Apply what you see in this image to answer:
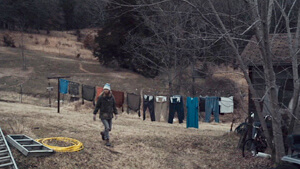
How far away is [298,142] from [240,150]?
11.8ft

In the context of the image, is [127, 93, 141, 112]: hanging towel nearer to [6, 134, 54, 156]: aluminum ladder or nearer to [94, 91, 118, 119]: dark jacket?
[94, 91, 118, 119]: dark jacket

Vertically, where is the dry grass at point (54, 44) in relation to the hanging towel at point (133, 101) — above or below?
above

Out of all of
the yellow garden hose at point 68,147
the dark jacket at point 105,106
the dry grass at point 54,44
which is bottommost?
the yellow garden hose at point 68,147

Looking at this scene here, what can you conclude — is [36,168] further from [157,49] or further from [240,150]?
[157,49]

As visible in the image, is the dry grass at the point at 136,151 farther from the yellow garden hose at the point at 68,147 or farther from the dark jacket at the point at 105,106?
the dark jacket at the point at 105,106

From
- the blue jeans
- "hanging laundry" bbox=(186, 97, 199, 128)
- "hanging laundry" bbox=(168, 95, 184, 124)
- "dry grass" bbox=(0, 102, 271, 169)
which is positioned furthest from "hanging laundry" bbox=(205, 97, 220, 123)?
the blue jeans

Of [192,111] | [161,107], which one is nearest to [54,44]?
[161,107]

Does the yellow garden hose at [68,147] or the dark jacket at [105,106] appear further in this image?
the dark jacket at [105,106]

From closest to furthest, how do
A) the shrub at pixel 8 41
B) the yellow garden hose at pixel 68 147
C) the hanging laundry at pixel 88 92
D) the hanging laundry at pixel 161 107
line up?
the yellow garden hose at pixel 68 147
the hanging laundry at pixel 161 107
the hanging laundry at pixel 88 92
the shrub at pixel 8 41

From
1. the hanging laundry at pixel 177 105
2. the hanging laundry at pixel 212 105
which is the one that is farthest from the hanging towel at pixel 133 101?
the hanging laundry at pixel 212 105

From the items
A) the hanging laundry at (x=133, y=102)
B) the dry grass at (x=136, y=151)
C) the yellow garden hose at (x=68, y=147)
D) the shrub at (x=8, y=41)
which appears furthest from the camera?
the shrub at (x=8, y=41)

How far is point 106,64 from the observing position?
135 ft

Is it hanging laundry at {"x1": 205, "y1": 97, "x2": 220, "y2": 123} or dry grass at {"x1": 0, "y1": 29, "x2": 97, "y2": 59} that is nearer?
hanging laundry at {"x1": 205, "y1": 97, "x2": 220, "y2": 123}

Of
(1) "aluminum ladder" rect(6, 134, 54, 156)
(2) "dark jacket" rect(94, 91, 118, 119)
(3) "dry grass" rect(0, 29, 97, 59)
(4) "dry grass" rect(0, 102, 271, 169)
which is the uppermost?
(3) "dry grass" rect(0, 29, 97, 59)
